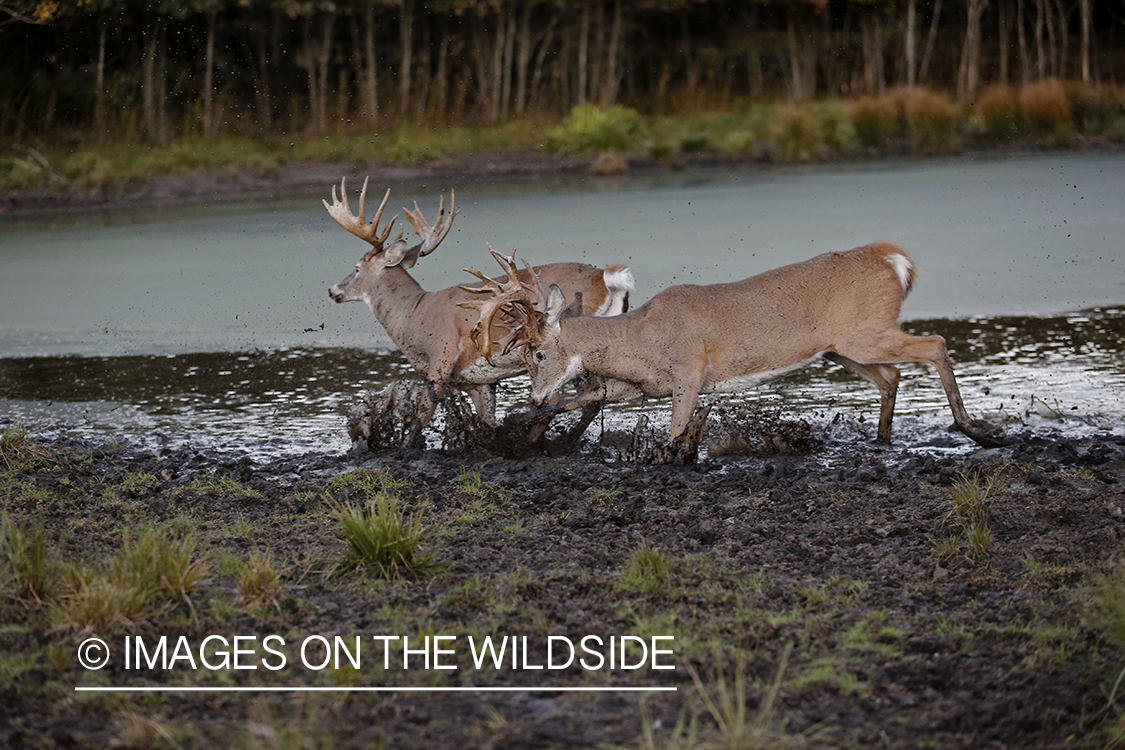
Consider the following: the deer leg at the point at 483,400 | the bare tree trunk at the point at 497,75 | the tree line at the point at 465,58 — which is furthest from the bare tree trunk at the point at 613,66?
the deer leg at the point at 483,400

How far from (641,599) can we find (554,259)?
872 centimetres

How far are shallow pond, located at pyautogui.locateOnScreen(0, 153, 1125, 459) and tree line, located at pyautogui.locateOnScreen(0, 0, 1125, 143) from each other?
20.1 ft

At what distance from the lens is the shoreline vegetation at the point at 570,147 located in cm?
2180

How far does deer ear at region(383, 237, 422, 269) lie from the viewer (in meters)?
8.98

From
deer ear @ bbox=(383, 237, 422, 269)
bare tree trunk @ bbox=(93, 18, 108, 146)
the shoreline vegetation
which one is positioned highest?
bare tree trunk @ bbox=(93, 18, 108, 146)

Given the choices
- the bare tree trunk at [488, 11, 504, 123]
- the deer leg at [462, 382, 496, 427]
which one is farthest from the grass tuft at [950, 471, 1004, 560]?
the bare tree trunk at [488, 11, 504, 123]

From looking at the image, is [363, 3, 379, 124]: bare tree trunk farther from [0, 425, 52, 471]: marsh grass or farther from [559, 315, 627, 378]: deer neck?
[559, 315, 627, 378]: deer neck

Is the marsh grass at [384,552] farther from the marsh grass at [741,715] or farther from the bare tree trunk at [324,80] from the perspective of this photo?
the bare tree trunk at [324,80]

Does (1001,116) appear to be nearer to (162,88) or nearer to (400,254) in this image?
(162,88)

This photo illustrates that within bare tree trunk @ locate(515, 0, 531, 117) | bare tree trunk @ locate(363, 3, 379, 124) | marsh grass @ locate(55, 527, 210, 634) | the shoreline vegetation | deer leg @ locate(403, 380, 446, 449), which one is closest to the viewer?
marsh grass @ locate(55, 527, 210, 634)

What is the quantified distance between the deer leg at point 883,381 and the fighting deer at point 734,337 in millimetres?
262

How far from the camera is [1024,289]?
12023mm

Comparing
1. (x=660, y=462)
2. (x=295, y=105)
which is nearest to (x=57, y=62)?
(x=295, y=105)

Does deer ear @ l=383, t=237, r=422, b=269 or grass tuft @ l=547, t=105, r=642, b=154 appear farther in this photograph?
grass tuft @ l=547, t=105, r=642, b=154
